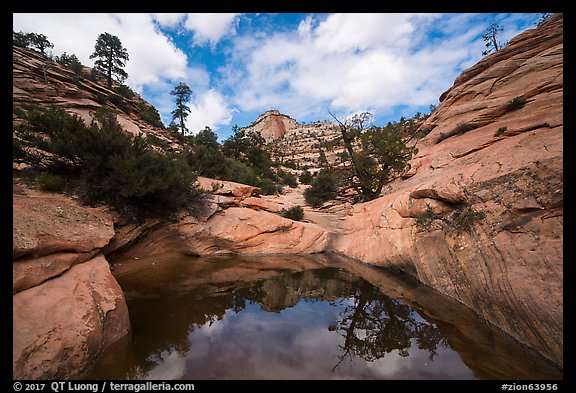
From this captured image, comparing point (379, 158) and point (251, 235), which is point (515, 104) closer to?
point (379, 158)

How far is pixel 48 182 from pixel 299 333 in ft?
27.1

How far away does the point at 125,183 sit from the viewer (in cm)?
722

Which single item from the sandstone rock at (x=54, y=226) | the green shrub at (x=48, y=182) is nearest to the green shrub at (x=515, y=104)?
the sandstone rock at (x=54, y=226)

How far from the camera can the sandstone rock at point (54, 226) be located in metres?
4.20

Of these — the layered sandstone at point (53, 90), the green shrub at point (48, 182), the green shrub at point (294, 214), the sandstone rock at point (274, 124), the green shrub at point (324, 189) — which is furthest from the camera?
the sandstone rock at point (274, 124)

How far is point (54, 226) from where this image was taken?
506cm

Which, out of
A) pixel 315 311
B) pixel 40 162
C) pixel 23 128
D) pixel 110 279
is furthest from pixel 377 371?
pixel 23 128

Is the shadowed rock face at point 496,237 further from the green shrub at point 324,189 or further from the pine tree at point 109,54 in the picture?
the pine tree at point 109,54

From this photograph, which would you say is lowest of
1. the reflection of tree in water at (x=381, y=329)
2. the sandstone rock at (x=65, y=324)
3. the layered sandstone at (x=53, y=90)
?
the reflection of tree in water at (x=381, y=329)

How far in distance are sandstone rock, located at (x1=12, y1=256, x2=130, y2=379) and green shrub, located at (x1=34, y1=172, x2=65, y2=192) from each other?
3690 millimetres

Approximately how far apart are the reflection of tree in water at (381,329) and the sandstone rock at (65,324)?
3834mm
